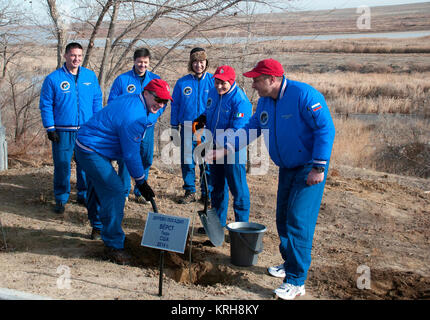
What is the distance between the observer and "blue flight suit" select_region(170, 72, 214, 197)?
7.45m

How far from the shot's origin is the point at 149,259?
5.84m

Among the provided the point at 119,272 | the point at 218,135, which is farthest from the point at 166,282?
the point at 218,135

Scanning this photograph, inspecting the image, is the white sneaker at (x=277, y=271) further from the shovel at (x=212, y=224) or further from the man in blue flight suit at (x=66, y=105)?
the man in blue flight suit at (x=66, y=105)

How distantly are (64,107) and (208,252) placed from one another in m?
2.74

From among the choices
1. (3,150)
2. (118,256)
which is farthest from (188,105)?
(3,150)

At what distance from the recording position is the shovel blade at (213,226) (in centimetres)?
588

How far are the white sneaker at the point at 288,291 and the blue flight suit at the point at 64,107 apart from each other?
3513 millimetres

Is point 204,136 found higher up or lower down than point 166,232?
higher up

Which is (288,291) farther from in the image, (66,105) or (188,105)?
(66,105)

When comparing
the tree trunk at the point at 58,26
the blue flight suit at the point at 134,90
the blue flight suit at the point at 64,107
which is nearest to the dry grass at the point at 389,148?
the blue flight suit at the point at 134,90

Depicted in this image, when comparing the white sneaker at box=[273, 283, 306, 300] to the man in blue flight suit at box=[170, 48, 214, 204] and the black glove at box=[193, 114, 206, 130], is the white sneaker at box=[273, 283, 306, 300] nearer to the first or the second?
the black glove at box=[193, 114, 206, 130]

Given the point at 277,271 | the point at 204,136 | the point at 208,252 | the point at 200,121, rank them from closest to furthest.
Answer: the point at 277,271 → the point at 208,252 → the point at 200,121 → the point at 204,136

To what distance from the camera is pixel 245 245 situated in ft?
18.2

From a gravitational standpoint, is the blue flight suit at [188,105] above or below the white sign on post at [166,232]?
above
